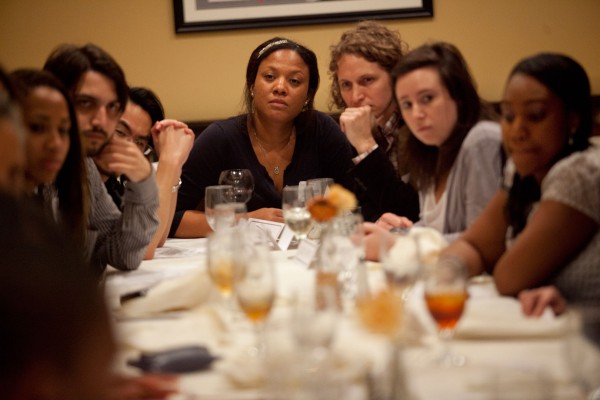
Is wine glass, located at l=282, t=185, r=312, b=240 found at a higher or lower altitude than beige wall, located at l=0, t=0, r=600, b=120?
lower

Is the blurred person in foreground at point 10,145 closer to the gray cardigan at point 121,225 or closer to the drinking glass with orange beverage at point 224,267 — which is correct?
the drinking glass with orange beverage at point 224,267

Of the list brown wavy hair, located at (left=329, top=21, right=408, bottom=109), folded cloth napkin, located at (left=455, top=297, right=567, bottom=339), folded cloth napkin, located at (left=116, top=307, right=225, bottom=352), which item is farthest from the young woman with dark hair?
folded cloth napkin, located at (left=455, top=297, right=567, bottom=339)

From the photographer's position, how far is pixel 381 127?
3482 millimetres

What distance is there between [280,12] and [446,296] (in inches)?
125

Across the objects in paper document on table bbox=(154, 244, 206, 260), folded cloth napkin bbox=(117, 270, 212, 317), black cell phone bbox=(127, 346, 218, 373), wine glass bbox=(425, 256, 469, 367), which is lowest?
paper document on table bbox=(154, 244, 206, 260)

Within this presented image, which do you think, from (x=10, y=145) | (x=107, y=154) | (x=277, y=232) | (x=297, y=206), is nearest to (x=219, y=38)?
(x=277, y=232)

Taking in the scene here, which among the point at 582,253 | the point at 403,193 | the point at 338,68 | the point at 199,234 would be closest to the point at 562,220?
the point at 582,253

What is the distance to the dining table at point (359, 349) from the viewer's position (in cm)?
100

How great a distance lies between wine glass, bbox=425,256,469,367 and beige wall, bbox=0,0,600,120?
3.04 meters

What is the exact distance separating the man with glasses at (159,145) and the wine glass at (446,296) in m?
1.30

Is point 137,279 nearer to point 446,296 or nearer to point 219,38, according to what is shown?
point 446,296

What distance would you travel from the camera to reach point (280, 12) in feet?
14.1

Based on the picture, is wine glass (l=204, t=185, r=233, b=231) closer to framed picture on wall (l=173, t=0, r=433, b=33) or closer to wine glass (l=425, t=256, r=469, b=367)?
wine glass (l=425, t=256, r=469, b=367)

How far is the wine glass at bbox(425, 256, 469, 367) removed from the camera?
1.36m
